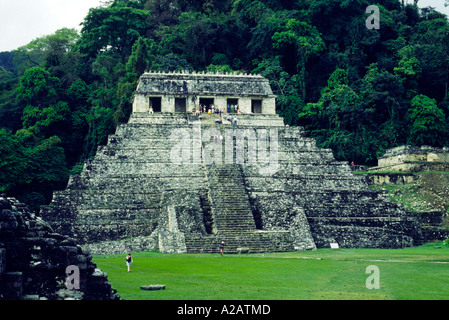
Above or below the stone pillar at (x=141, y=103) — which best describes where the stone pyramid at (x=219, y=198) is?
below

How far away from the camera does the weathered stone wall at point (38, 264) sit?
45.1ft

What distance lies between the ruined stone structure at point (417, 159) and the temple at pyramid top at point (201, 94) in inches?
341

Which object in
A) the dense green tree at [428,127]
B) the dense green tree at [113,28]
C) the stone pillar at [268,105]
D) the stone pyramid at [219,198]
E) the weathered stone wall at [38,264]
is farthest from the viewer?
the dense green tree at [113,28]

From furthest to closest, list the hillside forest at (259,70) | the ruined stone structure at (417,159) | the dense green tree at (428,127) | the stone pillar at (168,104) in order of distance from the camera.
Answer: the hillside forest at (259,70)
the dense green tree at (428,127)
the stone pillar at (168,104)
the ruined stone structure at (417,159)

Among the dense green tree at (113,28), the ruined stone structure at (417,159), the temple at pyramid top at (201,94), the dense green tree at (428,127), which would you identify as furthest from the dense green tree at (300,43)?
the dense green tree at (113,28)

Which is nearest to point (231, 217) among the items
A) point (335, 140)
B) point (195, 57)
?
point (335, 140)

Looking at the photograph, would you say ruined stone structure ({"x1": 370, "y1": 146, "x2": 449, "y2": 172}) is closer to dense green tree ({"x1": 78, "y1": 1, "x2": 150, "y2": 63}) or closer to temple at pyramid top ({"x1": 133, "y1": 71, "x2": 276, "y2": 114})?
temple at pyramid top ({"x1": 133, "y1": 71, "x2": 276, "y2": 114})

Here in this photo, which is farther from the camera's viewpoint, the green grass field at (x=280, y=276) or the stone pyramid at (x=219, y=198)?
the stone pyramid at (x=219, y=198)

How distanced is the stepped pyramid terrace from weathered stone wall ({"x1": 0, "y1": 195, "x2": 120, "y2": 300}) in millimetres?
14544

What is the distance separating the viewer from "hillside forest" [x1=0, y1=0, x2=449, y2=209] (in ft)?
160

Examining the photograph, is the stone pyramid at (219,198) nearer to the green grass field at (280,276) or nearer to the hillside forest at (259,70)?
the green grass field at (280,276)

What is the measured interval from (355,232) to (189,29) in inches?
1238

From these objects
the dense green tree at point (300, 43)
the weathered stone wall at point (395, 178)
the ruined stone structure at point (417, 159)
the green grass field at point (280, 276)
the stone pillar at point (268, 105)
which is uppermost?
the dense green tree at point (300, 43)
